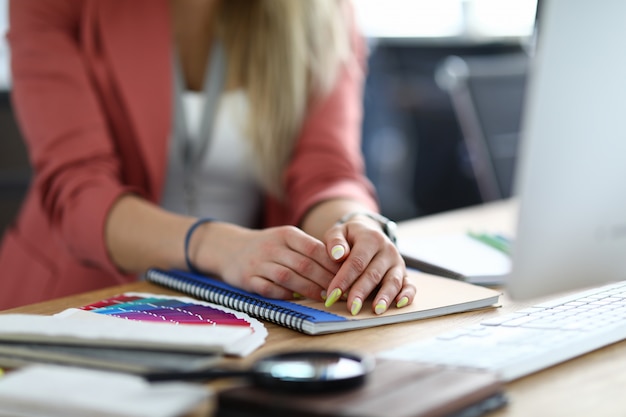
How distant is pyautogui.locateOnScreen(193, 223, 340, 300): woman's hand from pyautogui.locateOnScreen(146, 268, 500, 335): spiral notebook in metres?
0.01

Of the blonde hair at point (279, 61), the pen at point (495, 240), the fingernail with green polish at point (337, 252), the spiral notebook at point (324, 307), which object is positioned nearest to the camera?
the spiral notebook at point (324, 307)

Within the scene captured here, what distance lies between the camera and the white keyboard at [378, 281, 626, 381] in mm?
717

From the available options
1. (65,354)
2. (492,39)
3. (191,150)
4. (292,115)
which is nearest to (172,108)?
(191,150)

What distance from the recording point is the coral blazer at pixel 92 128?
1316 millimetres

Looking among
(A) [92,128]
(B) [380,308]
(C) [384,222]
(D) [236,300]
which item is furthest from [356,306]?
(A) [92,128]

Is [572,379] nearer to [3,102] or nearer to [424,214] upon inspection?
[3,102]

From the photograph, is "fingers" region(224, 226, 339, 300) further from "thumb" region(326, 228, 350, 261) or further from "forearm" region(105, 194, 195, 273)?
"forearm" region(105, 194, 195, 273)

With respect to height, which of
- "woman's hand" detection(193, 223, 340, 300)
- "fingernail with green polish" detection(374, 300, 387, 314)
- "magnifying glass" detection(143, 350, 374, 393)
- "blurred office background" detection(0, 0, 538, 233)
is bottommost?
"magnifying glass" detection(143, 350, 374, 393)

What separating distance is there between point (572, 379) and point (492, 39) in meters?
3.39

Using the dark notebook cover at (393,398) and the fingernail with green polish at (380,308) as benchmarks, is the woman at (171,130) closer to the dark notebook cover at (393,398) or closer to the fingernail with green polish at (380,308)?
the fingernail with green polish at (380,308)

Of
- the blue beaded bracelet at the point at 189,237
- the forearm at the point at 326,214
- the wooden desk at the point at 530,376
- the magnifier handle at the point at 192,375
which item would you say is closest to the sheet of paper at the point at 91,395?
the magnifier handle at the point at 192,375

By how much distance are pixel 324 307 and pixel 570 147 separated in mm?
301

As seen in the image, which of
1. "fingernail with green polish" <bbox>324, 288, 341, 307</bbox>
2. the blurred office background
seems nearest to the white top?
"fingernail with green polish" <bbox>324, 288, 341, 307</bbox>

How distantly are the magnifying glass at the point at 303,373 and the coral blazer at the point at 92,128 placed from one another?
2.14 feet
